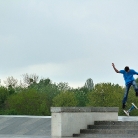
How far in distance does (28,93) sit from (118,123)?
7470 centimetres

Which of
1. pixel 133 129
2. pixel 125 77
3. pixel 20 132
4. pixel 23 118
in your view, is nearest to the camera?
pixel 133 129

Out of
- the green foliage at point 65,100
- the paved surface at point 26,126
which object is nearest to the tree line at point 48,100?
the green foliage at point 65,100

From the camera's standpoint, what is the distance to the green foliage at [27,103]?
288 feet

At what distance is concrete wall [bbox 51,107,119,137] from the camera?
65.7 feet

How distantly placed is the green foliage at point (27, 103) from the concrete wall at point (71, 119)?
2514 inches

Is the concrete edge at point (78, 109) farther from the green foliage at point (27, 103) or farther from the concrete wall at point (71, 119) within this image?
the green foliage at point (27, 103)

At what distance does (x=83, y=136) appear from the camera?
2009 cm

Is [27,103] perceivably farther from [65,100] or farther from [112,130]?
[112,130]

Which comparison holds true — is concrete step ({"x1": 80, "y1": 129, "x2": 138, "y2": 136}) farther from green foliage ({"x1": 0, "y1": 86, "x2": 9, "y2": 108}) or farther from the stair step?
green foliage ({"x1": 0, "y1": 86, "x2": 9, "y2": 108})

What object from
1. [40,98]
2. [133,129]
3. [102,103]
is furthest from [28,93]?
[133,129]

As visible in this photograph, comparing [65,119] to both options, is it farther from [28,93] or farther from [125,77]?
[28,93]

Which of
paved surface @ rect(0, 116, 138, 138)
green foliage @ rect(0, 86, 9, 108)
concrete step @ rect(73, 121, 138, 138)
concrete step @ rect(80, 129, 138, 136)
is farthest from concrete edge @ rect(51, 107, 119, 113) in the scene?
green foliage @ rect(0, 86, 9, 108)

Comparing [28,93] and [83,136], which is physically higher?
[28,93]

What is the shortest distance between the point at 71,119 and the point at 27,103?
7243cm
